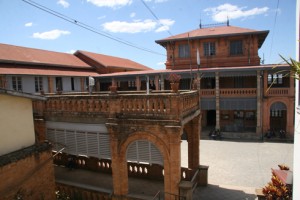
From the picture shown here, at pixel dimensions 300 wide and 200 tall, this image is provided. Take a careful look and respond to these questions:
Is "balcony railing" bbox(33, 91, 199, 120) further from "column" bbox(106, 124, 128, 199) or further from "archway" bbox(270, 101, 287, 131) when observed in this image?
"archway" bbox(270, 101, 287, 131)

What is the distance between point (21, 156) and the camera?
677cm

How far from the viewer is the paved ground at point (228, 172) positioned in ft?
32.3

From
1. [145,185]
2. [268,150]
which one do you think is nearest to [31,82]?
[145,185]

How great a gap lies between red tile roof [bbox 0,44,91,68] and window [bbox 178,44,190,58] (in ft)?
46.0

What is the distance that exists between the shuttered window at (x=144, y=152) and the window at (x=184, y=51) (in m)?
21.4

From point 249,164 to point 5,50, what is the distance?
2610cm

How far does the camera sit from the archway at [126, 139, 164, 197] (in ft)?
26.0

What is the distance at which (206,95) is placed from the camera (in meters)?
24.3

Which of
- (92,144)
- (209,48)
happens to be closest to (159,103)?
(92,144)

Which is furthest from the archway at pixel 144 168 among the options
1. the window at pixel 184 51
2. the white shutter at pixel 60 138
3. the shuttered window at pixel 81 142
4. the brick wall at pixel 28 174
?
the window at pixel 184 51

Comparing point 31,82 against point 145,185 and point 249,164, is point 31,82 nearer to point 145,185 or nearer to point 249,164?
point 145,185

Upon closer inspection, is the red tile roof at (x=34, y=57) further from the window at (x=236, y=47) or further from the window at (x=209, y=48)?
the window at (x=236, y=47)

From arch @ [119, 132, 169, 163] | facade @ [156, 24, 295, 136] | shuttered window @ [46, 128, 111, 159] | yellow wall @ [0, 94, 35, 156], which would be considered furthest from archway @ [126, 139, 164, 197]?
facade @ [156, 24, 295, 136]

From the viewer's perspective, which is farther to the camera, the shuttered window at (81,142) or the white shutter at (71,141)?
the white shutter at (71,141)
